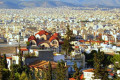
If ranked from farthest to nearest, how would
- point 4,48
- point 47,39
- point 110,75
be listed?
point 47,39, point 4,48, point 110,75

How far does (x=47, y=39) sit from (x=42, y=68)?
14.4m

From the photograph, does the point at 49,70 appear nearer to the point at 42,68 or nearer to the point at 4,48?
the point at 42,68

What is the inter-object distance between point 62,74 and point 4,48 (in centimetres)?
908

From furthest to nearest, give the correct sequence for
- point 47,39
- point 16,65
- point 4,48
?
point 47,39 < point 4,48 < point 16,65

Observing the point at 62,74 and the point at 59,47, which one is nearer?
the point at 62,74

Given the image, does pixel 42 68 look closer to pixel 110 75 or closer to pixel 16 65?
pixel 16 65

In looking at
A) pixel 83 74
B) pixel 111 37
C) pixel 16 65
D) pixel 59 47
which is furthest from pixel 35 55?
pixel 111 37

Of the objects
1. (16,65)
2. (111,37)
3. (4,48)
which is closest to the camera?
(16,65)

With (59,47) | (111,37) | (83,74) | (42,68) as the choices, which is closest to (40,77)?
(42,68)

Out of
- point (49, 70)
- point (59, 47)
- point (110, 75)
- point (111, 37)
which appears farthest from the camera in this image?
point (111, 37)

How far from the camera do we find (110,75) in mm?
20344

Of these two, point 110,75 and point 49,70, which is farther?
point 110,75

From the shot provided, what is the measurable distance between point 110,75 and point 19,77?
13.9 ft

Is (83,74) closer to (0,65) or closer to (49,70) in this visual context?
(49,70)
